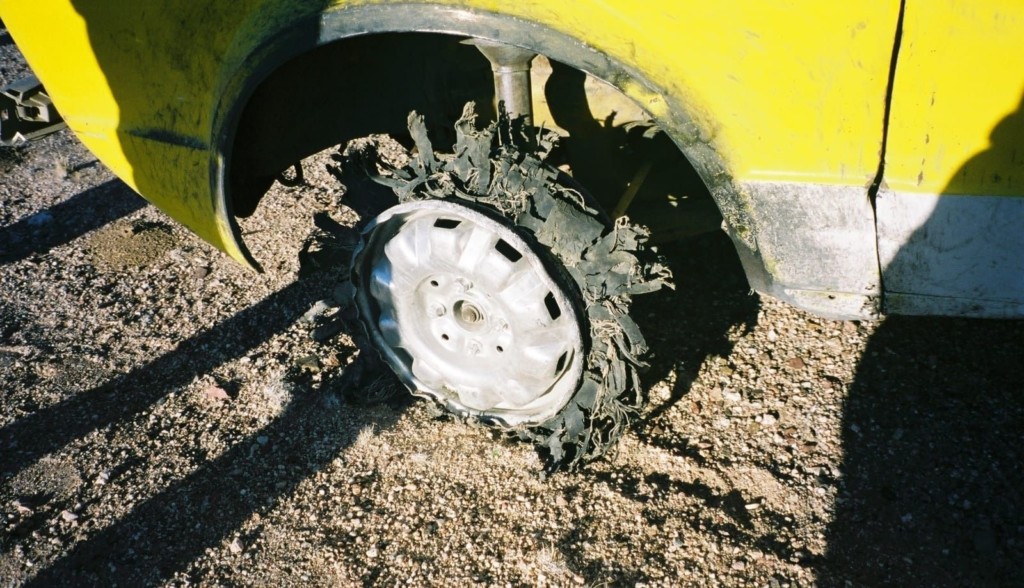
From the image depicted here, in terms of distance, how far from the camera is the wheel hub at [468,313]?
8.16 feet

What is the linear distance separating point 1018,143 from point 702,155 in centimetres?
69

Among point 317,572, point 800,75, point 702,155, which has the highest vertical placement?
point 800,75

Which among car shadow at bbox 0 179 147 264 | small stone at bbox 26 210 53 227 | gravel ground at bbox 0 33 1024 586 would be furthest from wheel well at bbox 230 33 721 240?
small stone at bbox 26 210 53 227

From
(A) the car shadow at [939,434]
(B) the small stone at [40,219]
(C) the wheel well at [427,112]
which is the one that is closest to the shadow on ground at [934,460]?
(A) the car shadow at [939,434]

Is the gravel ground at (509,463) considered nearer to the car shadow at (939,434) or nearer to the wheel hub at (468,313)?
the car shadow at (939,434)

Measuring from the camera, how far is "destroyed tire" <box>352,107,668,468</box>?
239 cm

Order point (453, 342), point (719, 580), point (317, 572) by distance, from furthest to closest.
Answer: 1. point (453, 342)
2. point (317, 572)
3. point (719, 580)

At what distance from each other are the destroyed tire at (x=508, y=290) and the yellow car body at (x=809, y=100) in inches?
15.1

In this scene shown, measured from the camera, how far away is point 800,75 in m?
1.90

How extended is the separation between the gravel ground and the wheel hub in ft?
0.68

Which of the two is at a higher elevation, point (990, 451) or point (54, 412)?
point (990, 451)

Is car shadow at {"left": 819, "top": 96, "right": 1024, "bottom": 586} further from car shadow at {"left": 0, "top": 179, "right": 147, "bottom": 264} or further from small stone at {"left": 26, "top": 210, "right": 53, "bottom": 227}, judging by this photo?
small stone at {"left": 26, "top": 210, "right": 53, "bottom": 227}

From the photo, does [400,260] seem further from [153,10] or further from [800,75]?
[800,75]

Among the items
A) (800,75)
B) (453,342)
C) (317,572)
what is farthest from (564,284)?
(317,572)
